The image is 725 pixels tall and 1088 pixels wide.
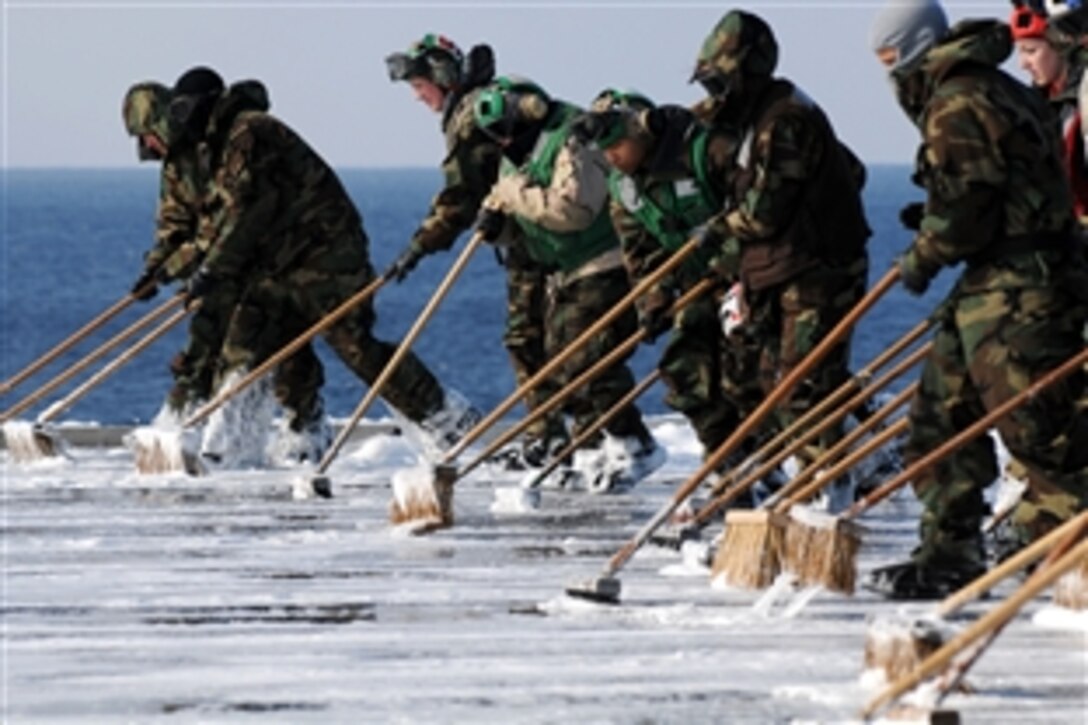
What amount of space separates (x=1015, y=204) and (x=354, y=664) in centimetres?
223

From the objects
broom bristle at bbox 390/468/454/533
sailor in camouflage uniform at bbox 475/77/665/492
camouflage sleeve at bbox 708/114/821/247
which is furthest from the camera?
sailor in camouflage uniform at bbox 475/77/665/492

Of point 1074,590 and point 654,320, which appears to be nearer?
point 1074,590

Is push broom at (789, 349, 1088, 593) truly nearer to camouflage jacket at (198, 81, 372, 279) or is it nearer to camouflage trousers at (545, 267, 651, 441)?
camouflage trousers at (545, 267, 651, 441)

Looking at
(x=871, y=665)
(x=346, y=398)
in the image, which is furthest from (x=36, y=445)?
(x=346, y=398)

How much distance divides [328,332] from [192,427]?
0.76 meters

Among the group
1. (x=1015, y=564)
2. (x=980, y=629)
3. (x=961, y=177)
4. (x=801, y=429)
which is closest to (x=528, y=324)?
(x=801, y=429)

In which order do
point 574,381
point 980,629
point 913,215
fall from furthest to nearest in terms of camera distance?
point 574,381, point 913,215, point 980,629

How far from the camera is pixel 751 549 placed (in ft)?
31.6

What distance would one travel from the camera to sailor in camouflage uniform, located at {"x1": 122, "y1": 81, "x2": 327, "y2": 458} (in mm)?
14828

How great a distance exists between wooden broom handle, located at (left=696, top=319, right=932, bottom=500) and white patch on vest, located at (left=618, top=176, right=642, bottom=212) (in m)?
1.06

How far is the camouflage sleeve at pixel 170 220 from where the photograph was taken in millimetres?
15219

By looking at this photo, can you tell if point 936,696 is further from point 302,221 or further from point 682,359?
point 302,221

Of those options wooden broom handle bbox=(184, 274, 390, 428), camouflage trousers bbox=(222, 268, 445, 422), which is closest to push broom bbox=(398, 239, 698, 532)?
wooden broom handle bbox=(184, 274, 390, 428)

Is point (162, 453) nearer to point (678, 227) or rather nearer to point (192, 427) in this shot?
point (192, 427)
